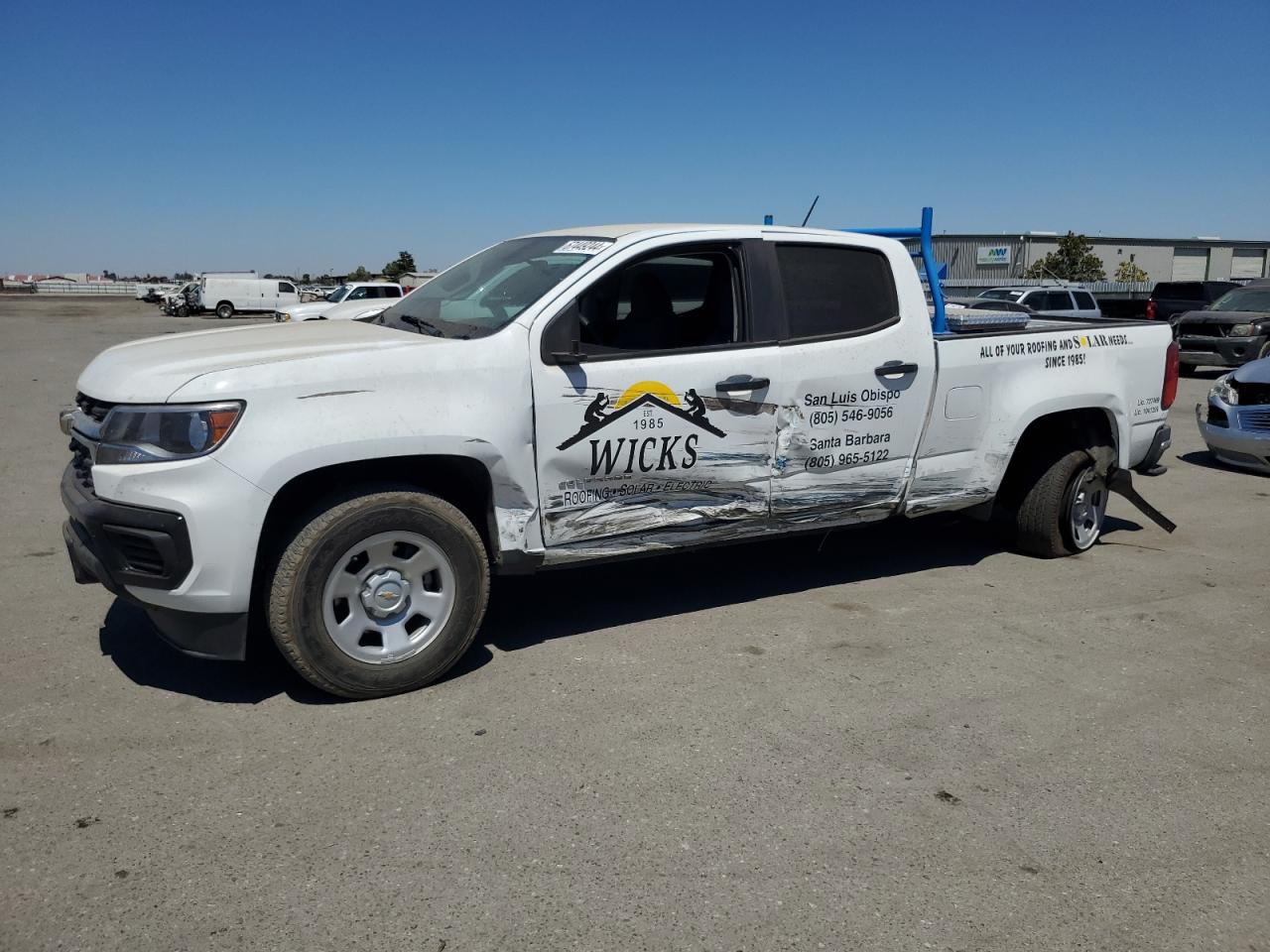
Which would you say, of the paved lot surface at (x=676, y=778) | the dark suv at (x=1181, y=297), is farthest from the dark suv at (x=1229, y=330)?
the paved lot surface at (x=676, y=778)

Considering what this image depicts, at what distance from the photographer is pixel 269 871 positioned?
2.86 m

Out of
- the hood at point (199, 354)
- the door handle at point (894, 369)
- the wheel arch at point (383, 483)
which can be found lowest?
the wheel arch at point (383, 483)

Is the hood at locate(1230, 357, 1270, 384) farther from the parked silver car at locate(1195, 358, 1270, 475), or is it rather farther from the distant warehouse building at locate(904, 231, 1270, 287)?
the distant warehouse building at locate(904, 231, 1270, 287)

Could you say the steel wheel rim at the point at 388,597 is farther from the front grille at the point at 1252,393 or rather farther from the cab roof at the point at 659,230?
the front grille at the point at 1252,393

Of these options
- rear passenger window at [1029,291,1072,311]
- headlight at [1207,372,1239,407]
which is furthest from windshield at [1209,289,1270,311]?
headlight at [1207,372,1239,407]

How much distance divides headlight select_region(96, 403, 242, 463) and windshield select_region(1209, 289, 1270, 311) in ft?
62.2

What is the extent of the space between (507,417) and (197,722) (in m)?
1.65

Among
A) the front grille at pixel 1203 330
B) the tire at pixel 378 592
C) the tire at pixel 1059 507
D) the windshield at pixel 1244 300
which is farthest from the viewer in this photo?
the windshield at pixel 1244 300

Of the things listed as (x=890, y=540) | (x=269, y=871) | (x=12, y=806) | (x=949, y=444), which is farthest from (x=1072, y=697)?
(x=12, y=806)

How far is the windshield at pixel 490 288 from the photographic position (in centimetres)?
436

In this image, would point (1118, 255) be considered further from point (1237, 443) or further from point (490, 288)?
point (490, 288)

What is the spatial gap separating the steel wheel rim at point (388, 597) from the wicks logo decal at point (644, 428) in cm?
73

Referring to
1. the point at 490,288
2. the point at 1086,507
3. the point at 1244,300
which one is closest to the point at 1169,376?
the point at 1086,507

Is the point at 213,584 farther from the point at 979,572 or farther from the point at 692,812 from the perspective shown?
the point at 979,572
